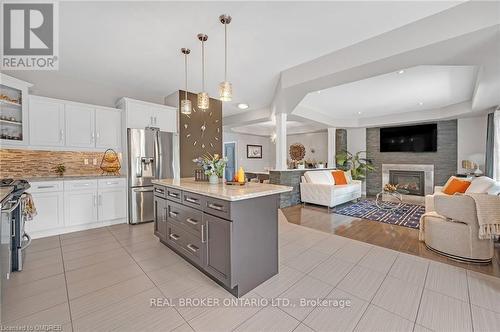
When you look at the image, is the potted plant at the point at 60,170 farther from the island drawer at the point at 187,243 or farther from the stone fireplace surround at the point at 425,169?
the stone fireplace surround at the point at 425,169

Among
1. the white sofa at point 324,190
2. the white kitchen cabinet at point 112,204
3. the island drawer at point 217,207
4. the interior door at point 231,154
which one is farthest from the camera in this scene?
the interior door at point 231,154

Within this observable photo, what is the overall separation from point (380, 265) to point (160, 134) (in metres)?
4.05

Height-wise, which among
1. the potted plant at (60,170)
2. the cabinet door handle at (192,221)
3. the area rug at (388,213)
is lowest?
the area rug at (388,213)

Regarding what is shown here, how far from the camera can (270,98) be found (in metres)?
4.91

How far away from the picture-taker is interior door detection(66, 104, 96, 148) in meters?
3.56

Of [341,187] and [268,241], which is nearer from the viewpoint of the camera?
[268,241]

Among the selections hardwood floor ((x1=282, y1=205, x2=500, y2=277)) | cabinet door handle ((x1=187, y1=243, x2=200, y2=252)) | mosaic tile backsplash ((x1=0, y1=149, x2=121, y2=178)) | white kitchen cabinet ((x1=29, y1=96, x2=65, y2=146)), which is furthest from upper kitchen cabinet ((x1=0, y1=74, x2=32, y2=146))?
hardwood floor ((x1=282, y1=205, x2=500, y2=277))

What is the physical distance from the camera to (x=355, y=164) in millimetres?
7469

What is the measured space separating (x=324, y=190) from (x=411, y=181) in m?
3.53

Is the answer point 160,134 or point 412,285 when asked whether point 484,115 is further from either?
point 160,134

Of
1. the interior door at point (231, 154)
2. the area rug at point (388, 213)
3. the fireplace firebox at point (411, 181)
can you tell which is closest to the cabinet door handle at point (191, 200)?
the area rug at point (388, 213)

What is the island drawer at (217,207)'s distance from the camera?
180cm

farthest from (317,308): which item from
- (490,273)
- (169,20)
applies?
(169,20)

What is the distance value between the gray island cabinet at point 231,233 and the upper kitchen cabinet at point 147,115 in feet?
7.87
